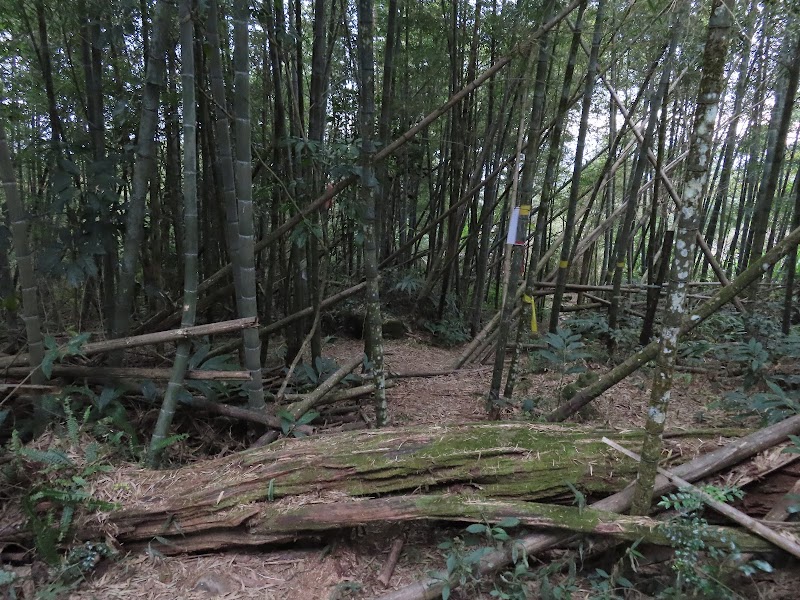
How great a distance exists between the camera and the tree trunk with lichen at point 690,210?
1.45m

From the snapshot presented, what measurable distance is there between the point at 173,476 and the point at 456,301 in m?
5.60

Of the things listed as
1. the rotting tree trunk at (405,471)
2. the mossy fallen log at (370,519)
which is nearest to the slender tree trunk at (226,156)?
the rotting tree trunk at (405,471)

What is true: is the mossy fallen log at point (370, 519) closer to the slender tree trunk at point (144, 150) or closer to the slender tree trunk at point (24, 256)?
the slender tree trunk at point (24, 256)

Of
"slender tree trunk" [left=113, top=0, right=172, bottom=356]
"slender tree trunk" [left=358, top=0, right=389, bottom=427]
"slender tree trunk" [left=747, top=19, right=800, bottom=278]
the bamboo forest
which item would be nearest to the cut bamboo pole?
the bamboo forest

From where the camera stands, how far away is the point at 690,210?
1554 mm

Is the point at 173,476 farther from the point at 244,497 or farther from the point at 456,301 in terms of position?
the point at 456,301

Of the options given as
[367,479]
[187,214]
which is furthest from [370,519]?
[187,214]

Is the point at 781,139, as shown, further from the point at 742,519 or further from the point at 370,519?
the point at 370,519

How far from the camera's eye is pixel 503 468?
2219 mm

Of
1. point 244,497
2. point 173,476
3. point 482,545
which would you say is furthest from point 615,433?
point 173,476

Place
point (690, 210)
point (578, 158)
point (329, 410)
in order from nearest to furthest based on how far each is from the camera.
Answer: point (690, 210)
point (329, 410)
point (578, 158)

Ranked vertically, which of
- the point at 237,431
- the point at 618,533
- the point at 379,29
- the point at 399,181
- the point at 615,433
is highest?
the point at 379,29

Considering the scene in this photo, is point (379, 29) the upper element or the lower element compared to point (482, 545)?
upper

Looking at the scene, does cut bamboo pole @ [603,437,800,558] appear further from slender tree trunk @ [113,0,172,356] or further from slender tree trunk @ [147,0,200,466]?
slender tree trunk @ [113,0,172,356]
